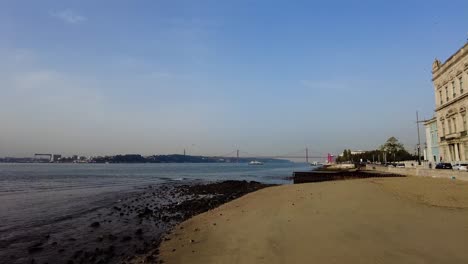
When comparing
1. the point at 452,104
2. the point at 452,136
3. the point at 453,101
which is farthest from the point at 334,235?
the point at 452,104

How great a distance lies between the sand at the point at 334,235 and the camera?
9.44m

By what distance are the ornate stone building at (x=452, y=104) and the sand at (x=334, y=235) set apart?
34.1m

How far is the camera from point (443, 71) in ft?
173

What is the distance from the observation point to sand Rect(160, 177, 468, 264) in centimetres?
944

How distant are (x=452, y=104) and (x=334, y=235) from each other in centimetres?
4776

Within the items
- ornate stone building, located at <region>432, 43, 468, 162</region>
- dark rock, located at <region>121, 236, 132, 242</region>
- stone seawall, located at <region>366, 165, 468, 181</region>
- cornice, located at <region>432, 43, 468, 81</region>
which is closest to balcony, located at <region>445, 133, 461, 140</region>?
ornate stone building, located at <region>432, 43, 468, 162</region>

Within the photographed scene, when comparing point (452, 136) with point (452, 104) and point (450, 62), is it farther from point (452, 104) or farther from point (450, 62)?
point (450, 62)

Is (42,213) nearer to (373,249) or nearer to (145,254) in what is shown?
(145,254)

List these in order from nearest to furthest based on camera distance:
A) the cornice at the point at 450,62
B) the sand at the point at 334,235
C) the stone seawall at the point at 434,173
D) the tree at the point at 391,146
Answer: the sand at the point at 334,235 → the stone seawall at the point at 434,173 → the cornice at the point at 450,62 → the tree at the point at 391,146

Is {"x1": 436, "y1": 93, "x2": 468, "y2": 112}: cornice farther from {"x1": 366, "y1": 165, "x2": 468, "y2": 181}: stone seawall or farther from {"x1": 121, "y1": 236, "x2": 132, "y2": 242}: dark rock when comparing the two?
{"x1": 121, "y1": 236, "x2": 132, "y2": 242}: dark rock

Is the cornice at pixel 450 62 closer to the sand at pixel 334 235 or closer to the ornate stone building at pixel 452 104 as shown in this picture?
the ornate stone building at pixel 452 104

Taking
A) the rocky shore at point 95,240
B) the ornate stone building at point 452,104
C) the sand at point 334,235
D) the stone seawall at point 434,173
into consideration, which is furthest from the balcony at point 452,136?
the rocky shore at point 95,240

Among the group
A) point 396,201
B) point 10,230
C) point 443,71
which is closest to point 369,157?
point 443,71

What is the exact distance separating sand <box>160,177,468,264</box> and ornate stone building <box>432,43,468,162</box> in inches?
1344
